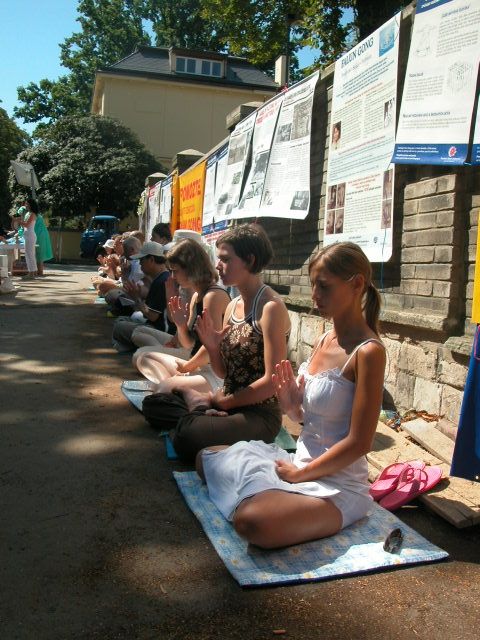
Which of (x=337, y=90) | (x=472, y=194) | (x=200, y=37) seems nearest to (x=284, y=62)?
(x=337, y=90)

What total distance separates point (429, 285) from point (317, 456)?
6.10 feet

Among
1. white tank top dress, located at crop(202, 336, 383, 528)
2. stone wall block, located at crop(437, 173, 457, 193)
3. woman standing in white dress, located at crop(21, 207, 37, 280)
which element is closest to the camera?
white tank top dress, located at crop(202, 336, 383, 528)

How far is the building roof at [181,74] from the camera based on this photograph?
34031mm

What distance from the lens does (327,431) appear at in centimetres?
291

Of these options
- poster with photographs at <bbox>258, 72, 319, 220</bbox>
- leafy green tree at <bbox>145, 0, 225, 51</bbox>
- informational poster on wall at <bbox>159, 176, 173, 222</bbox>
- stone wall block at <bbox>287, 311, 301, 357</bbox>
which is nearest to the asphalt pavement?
stone wall block at <bbox>287, 311, 301, 357</bbox>

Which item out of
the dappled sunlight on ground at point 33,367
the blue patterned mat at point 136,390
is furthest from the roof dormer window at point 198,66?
the blue patterned mat at point 136,390

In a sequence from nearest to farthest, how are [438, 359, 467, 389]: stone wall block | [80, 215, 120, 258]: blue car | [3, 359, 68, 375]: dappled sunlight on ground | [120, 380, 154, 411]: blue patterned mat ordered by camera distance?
[438, 359, 467, 389]: stone wall block
[120, 380, 154, 411]: blue patterned mat
[3, 359, 68, 375]: dappled sunlight on ground
[80, 215, 120, 258]: blue car

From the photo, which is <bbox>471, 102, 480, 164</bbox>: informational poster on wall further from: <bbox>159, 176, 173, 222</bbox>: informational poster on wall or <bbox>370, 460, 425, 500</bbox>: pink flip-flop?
<bbox>159, 176, 173, 222</bbox>: informational poster on wall

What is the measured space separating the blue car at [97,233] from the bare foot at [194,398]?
2367cm

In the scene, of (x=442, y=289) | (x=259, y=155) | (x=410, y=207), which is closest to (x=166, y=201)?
(x=259, y=155)

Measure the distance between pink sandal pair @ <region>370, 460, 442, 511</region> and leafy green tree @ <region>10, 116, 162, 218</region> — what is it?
90.9ft

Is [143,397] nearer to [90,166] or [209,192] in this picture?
[209,192]

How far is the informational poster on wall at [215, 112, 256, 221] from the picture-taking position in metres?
7.82

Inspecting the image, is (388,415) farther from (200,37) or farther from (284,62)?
(200,37)
